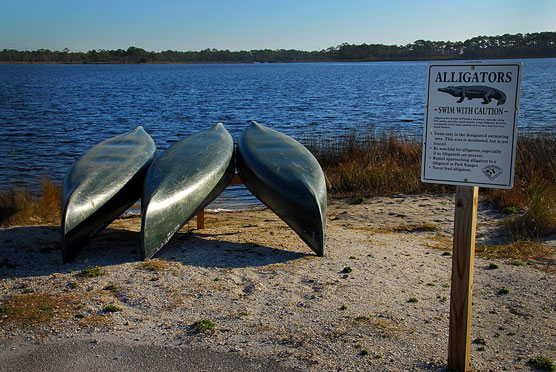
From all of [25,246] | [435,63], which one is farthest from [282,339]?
[25,246]

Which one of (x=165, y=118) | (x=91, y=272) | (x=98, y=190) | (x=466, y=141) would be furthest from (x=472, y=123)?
(x=165, y=118)

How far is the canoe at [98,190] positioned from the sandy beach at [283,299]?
0.25 m

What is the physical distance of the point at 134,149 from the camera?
7.13m

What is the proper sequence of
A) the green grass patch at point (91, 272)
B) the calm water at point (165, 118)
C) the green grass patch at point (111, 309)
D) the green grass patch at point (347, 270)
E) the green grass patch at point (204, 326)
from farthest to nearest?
1. the calm water at point (165, 118)
2. the green grass patch at point (347, 270)
3. the green grass patch at point (91, 272)
4. the green grass patch at point (111, 309)
5. the green grass patch at point (204, 326)

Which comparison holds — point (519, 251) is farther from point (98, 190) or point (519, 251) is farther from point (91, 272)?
point (98, 190)

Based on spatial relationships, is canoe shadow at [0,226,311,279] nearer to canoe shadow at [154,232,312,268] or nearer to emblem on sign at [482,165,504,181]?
canoe shadow at [154,232,312,268]

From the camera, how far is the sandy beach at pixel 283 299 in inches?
144

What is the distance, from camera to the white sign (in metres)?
2.99

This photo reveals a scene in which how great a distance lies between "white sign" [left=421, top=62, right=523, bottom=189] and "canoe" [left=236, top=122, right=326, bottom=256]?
7.99ft

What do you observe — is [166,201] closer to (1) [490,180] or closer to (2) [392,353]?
(2) [392,353]

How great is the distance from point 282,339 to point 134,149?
4162mm

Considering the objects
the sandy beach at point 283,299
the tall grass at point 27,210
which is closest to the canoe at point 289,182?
the sandy beach at point 283,299

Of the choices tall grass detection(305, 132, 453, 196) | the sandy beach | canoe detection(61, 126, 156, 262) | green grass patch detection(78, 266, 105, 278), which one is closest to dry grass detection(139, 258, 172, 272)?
the sandy beach

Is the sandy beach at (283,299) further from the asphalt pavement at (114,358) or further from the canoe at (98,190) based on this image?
the canoe at (98,190)
